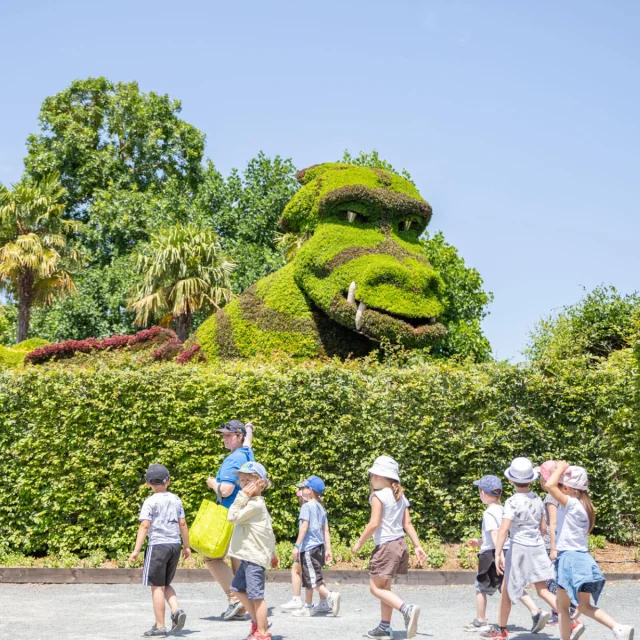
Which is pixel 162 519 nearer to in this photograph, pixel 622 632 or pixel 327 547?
pixel 327 547

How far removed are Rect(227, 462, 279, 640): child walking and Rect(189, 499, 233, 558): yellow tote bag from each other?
94 cm

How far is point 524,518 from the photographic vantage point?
710 cm

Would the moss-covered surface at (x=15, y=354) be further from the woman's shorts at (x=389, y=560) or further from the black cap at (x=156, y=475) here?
the woman's shorts at (x=389, y=560)

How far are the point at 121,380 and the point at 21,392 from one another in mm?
1522

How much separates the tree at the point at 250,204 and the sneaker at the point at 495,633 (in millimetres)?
24224

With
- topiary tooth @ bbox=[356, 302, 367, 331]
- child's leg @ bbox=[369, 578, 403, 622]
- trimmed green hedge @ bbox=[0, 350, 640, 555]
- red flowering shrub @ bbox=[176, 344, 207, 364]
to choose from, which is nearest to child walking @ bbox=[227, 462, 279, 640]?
child's leg @ bbox=[369, 578, 403, 622]

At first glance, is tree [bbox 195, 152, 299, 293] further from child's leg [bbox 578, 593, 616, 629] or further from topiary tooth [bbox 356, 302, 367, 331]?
child's leg [bbox 578, 593, 616, 629]

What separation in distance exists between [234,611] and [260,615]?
1.67m

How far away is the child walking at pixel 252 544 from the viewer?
22.7ft

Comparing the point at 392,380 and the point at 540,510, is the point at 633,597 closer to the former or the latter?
Result: the point at 540,510

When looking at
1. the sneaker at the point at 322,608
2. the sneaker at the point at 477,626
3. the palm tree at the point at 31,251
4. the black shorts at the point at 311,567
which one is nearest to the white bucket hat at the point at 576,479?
the sneaker at the point at 477,626

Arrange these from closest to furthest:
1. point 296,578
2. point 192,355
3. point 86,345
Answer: point 296,578 < point 192,355 < point 86,345

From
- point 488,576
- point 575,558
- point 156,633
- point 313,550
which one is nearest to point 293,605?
point 313,550

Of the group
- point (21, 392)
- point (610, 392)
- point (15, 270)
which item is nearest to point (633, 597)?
point (610, 392)
